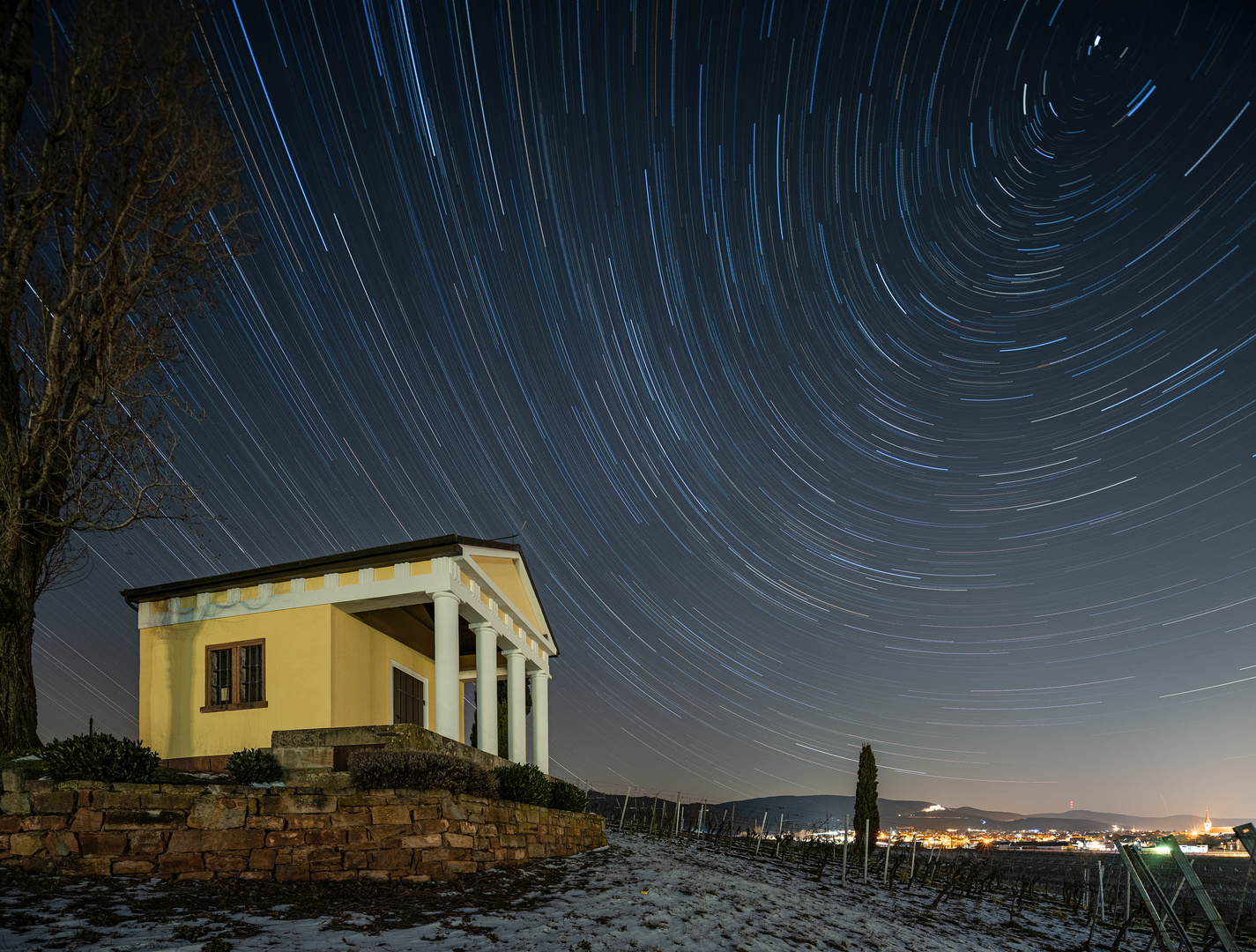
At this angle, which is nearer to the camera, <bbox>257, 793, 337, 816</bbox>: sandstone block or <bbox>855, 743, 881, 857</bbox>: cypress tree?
<bbox>257, 793, 337, 816</bbox>: sandstone block

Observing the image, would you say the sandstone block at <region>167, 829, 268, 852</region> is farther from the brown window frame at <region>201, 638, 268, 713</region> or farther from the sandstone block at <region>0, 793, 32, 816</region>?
the brown window frame at <region>201, 638, 268, 713</region>

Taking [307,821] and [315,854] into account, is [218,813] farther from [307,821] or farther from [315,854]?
[315,854]

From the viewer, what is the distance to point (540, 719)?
76.5 feet

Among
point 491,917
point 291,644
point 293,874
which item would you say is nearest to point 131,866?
point 293,874

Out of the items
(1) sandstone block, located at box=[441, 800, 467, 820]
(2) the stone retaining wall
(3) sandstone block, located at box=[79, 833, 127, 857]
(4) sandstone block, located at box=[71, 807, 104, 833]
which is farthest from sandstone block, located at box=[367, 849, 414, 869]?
(4) sandstone block, located at box=[71, 807, 104, 833]

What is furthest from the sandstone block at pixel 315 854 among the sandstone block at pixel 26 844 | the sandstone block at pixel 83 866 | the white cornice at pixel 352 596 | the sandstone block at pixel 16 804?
the white cornice at pixel 352 596

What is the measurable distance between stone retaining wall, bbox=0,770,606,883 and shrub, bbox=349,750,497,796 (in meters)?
0.24

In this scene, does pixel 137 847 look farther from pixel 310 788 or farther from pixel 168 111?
pixel 168 111

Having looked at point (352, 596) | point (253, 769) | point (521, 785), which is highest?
point (352, 596)

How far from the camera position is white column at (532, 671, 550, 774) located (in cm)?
2294

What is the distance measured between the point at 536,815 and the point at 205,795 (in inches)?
278

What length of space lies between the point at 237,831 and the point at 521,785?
609cm

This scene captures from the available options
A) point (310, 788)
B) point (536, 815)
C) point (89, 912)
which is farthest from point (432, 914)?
point (536, 815)

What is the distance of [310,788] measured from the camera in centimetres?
1065
